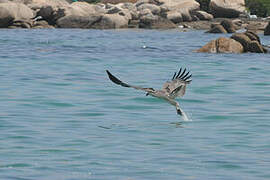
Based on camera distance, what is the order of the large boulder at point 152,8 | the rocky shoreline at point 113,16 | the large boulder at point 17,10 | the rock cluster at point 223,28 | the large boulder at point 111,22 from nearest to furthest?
the rock cluster at point 223,28, the large boulder at point 17,10, the rocky shoreline at point 113,16, the large boulder at point 111,22, the large boulder at point 152,8

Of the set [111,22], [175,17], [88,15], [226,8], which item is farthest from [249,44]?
[226,8]

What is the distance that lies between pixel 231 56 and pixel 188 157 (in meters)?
18.1

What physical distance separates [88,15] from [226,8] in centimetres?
1224

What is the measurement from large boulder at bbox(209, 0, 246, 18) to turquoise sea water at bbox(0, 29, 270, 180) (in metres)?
35.4

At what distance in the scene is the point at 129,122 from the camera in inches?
550

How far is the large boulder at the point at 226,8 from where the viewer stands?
6150 cm

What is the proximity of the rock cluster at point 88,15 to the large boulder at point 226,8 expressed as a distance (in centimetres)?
8

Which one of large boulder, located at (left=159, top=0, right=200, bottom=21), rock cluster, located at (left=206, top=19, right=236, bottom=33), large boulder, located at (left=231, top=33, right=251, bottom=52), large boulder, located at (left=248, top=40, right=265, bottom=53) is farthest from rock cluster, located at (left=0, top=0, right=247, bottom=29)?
large boulder, located at (left=248, top=40, right=265, bottom=53)

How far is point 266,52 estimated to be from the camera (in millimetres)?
30844

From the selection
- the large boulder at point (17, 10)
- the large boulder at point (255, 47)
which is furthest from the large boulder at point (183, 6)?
the large boulder at point (255, 47)

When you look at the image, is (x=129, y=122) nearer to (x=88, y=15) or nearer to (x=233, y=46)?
(x=233, y=46)

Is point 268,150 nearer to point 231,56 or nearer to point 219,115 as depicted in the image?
point 219,115

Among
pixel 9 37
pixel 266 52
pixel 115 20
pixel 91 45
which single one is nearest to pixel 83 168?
pixel 266 52

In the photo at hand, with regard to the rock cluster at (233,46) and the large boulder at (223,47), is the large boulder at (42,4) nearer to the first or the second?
the rock cluster at (233,46)
